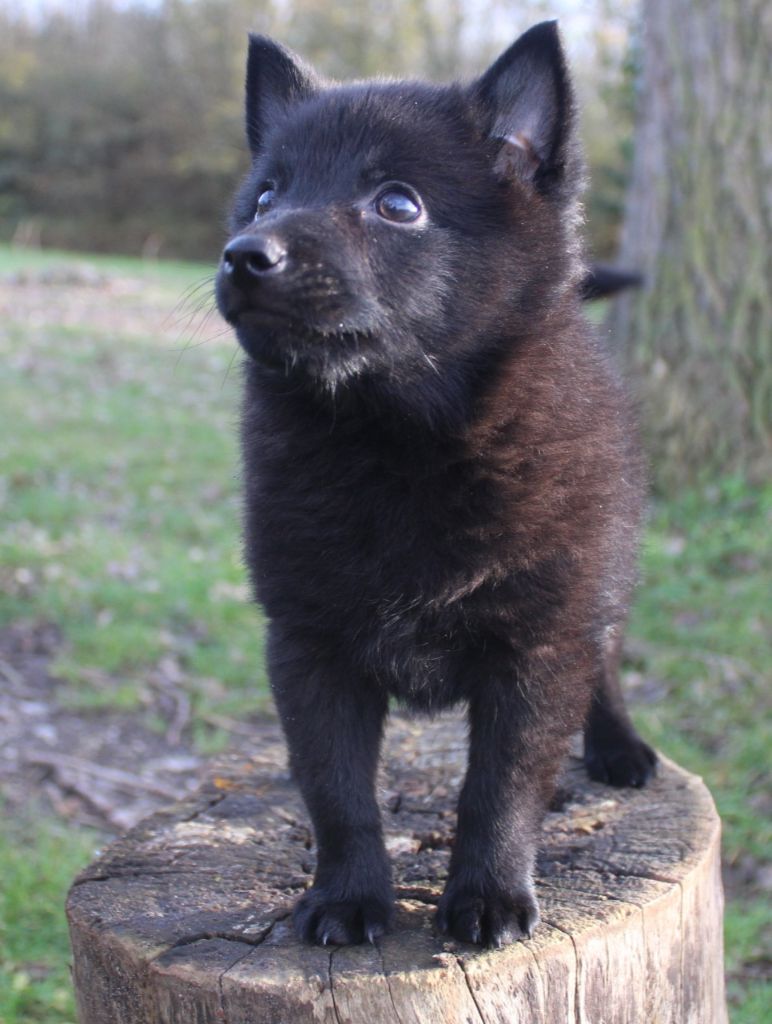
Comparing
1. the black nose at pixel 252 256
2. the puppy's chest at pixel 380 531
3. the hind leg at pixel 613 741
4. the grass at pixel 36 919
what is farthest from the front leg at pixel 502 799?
the grass at pixel 36 919

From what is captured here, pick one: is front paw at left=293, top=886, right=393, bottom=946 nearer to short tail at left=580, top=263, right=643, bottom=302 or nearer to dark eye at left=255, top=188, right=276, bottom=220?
dark eye at left=255, top=188, right=276, bottom=220

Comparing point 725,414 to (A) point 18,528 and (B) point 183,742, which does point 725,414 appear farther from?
(A) point 18,528

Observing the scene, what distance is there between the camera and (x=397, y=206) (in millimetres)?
2150

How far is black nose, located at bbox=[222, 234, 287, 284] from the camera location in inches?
74.6

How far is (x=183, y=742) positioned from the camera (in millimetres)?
4906

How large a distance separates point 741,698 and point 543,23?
3.33m

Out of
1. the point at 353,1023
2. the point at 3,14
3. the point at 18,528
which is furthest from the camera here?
the point at 3,14

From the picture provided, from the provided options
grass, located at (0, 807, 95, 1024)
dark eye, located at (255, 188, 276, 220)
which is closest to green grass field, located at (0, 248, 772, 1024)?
grass, located at (0, 807, 95, 1024)

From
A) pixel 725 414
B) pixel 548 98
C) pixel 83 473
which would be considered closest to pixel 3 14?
pixel 83 473

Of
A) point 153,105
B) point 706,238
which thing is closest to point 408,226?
point 706,238

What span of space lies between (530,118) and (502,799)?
1.38 meters

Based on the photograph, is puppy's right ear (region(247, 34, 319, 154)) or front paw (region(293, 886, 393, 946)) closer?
front paw (region(293, 886, 393, 946))

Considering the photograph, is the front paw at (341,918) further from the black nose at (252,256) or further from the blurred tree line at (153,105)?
the blurred tree line at (153,105)

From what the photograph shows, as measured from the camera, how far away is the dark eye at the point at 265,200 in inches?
91.3
